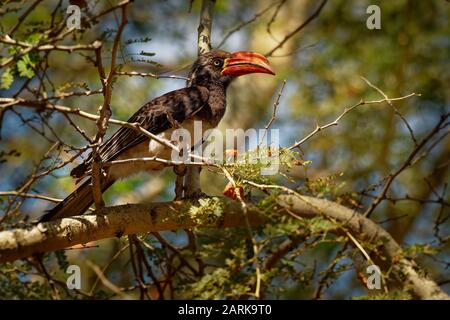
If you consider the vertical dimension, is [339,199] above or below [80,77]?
below

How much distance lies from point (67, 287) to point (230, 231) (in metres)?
0.93

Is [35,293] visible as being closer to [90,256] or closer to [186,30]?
[90,256]

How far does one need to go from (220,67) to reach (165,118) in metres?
0.81

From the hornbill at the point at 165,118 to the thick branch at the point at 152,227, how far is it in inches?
14.1


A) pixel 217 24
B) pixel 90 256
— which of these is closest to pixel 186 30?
pixel 217 24

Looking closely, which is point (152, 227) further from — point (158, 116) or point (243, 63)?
point (243, 63)

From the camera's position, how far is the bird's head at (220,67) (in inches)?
190

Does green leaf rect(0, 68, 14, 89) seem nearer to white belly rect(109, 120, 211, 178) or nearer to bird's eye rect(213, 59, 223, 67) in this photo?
white belly rect(109, 120, 211, 178)

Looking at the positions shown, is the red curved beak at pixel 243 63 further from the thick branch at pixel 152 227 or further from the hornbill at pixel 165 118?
the thick branch at pixel 152 227

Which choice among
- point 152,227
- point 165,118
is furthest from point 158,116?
point 152,227

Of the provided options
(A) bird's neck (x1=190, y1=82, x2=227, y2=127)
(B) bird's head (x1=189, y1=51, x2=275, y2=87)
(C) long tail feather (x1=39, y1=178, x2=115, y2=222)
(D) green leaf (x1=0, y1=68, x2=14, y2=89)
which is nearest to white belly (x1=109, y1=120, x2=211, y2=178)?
(A) bird's neck (x1=190, y1=82, x2=227, y2=127)

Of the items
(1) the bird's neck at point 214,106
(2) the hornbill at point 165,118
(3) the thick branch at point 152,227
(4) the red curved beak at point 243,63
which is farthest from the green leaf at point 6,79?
(4) the red curved beak at point 243,63
